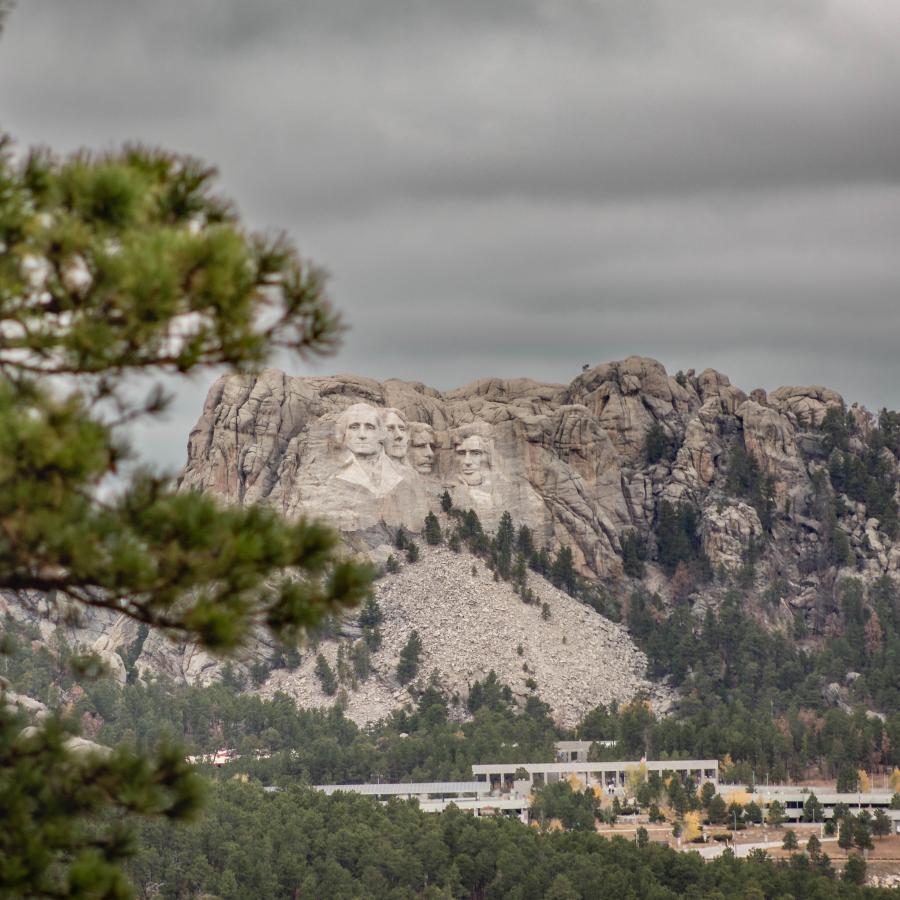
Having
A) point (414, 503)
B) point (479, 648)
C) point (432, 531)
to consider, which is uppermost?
point (414, 503)

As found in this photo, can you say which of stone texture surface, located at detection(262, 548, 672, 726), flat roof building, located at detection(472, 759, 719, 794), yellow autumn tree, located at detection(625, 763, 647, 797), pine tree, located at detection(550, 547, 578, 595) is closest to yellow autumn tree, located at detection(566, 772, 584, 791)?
flat roof building, located at detection(472, 759, 719, 794)

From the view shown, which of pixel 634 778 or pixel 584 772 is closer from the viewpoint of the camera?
pixel 634 778

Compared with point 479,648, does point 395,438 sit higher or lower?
higher

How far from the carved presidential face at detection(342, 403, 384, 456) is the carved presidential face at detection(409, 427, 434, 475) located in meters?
5.55

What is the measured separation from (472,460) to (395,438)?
35.2ft

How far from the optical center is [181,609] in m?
26.2

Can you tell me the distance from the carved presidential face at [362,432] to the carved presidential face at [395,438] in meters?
0.66

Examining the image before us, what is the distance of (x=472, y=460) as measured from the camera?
637 feet

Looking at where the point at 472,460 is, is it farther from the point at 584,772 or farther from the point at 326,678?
the point at 584,772

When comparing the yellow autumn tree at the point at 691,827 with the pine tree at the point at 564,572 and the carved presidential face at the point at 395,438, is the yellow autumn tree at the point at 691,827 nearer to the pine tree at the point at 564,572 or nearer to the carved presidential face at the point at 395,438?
the carved presidential face at the point at 395,438

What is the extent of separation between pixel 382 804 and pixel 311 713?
135ft

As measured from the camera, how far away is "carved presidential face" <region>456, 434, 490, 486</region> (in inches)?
7638

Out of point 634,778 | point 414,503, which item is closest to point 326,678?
point 414,503

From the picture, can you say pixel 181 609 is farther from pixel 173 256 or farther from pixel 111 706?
pixel 111 706
